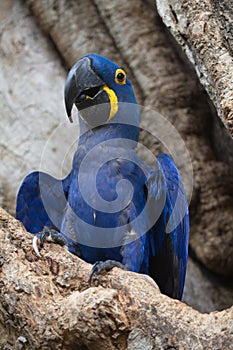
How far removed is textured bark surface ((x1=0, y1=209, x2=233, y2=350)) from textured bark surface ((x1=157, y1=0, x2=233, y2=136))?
763 mm

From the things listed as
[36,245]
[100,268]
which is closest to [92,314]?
[100,268]

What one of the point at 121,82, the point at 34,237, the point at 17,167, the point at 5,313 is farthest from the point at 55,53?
the point at 5,313

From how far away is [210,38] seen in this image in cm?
251

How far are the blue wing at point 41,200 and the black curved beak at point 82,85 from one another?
1.33 ft

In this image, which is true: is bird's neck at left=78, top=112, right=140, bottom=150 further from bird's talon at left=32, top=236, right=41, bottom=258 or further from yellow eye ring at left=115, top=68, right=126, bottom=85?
bird's talon at left=32, top=236, right=41, bottom=258

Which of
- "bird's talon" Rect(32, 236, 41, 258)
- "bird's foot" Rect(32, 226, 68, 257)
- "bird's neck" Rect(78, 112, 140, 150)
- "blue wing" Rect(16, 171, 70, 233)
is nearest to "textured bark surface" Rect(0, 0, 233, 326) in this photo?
"blue wing" Rect(16, 171, 70, 233)

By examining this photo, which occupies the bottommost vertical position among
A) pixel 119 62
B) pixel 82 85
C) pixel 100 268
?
pixel 100 268

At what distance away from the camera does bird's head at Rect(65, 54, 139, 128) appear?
286cm

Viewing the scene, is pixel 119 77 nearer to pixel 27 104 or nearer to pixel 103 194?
pixel 103 194

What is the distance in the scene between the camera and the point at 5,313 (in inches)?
82.7

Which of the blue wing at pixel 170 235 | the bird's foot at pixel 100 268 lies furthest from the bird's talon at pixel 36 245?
the blue wing at pixel 170 235

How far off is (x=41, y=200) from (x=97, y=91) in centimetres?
65

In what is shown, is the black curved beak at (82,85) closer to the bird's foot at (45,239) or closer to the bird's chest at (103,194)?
the bird's chest at (103,194)

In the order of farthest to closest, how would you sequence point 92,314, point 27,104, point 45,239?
1. point 27,104
2. point 45,239
3. point 92,314
